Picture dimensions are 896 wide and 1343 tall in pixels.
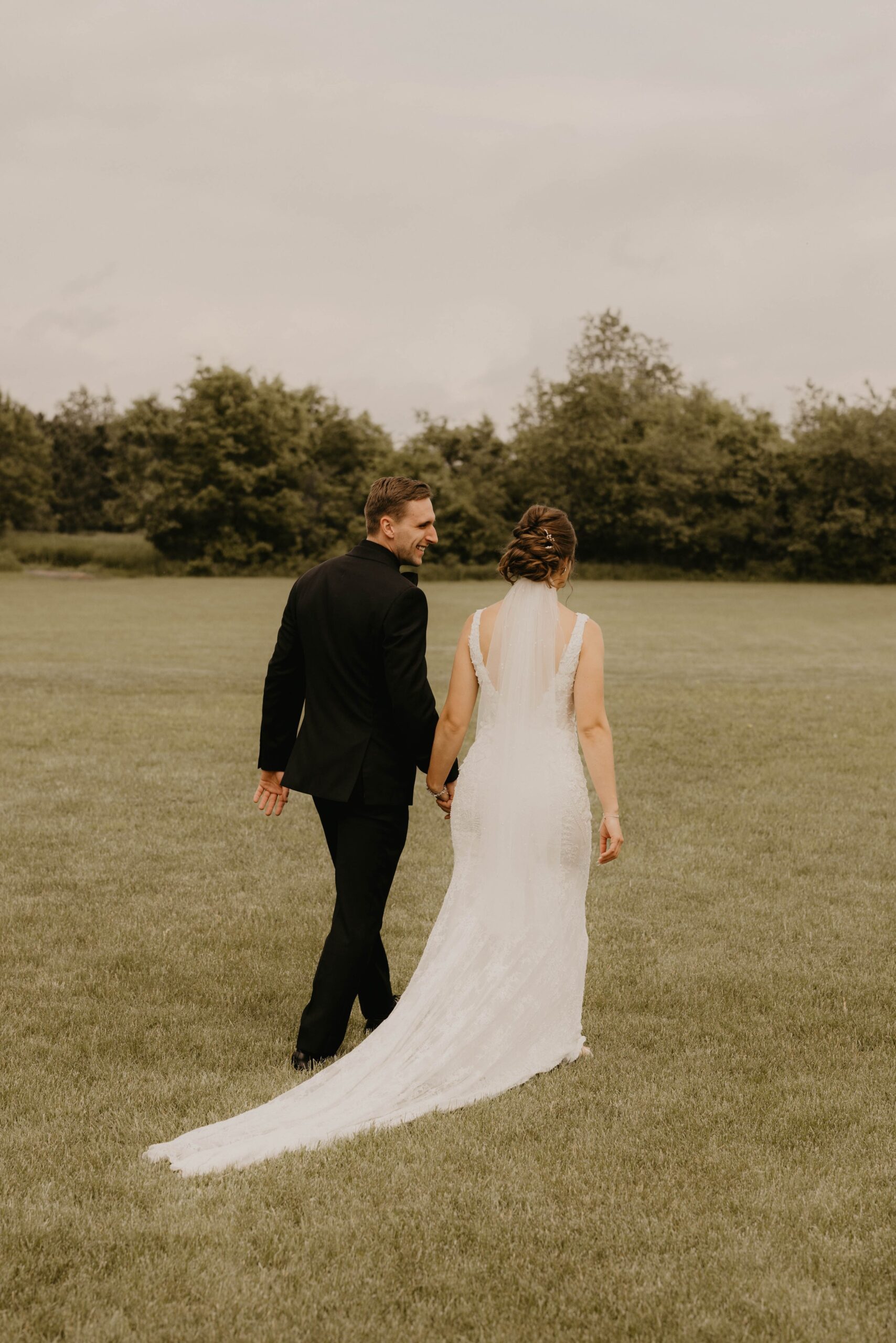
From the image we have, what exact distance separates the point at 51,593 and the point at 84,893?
3814 cm

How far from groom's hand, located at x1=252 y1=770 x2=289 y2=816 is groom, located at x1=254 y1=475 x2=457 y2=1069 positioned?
0.57ft

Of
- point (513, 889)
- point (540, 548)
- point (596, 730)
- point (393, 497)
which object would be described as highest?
point (393, 497)

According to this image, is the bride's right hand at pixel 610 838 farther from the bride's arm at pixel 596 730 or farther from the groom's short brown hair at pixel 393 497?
the groom's short brown hair at pixel 393 497

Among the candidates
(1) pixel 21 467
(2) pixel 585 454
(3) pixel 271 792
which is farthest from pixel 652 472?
(3) pixel 271 792

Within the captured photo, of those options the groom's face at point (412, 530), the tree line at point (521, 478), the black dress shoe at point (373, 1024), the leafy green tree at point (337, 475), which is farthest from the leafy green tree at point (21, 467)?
the groom's face at point (412, 530)

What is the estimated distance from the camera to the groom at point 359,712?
4758mm

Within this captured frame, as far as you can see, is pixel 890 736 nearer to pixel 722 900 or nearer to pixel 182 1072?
pixel 722 900

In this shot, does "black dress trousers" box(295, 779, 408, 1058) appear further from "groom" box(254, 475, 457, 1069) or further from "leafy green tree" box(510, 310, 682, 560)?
"leafy green tree" box(510, 310, 682, 560)

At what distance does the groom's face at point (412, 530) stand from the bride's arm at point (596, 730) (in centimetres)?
75

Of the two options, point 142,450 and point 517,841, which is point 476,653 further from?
point 142,450

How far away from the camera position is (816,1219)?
3.69 m

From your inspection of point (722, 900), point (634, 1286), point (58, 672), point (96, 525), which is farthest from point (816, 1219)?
point (96, 525)

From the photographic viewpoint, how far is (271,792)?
5250mm

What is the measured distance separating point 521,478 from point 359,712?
6601 centimetres
